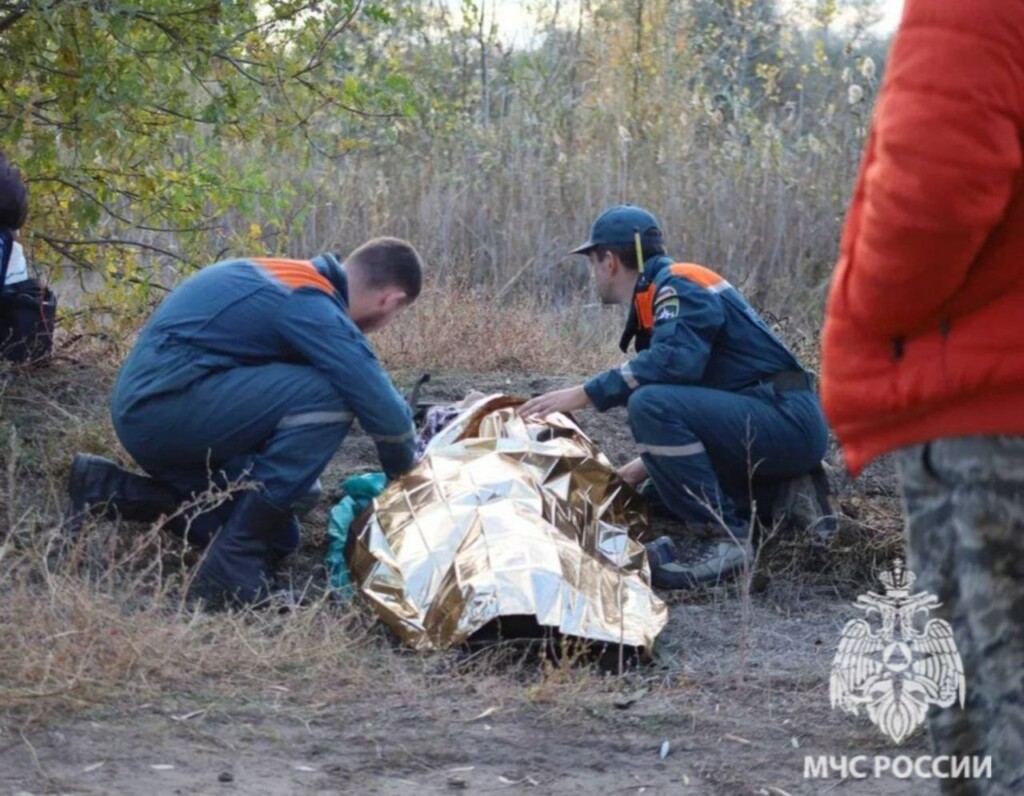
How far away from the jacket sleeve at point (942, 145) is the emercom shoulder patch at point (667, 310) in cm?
356

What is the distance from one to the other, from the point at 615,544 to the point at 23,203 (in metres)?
2.95

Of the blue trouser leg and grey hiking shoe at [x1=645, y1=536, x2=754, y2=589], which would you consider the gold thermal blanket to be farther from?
the blue trouser leg

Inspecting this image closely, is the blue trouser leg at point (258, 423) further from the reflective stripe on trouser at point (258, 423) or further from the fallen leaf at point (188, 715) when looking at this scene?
the fallen leaf at point (188, 715)

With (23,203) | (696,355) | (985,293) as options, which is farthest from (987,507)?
(23,203)

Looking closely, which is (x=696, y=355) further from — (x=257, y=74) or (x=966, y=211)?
(x=966, y=211)

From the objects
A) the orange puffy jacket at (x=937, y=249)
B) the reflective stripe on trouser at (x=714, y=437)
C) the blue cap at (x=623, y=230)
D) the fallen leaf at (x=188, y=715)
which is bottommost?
the fallen leaf at (x=188, y=715)

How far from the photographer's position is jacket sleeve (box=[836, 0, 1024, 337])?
188cm

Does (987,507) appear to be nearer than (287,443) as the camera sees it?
Yes

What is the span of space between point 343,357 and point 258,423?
0.37 metres

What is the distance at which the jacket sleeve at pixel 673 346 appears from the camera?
555 centimetres

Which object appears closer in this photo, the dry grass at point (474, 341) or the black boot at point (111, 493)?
the black boot at point (111, 493)

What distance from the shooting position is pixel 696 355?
18.2ft

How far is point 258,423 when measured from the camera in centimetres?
500

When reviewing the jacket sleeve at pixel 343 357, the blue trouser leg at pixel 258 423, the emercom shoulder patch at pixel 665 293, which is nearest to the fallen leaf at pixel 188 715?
the blue trouser leg at pixel 258 423
